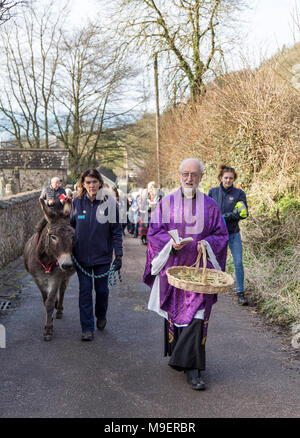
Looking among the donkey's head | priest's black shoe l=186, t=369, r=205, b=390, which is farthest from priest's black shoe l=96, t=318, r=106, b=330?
priest's black shoe l=186, t=369, r=205, b=390

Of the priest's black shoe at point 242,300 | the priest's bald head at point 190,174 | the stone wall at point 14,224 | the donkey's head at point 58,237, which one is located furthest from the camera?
the stone wall at point 14,224

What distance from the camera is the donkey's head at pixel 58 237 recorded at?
5359mm

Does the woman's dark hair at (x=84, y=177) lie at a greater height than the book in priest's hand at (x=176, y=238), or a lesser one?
greater

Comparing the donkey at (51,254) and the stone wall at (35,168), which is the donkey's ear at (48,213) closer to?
the donkey at (51,254)

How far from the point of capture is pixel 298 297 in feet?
21.5

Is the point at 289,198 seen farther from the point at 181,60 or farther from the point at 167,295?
the point at 181,60

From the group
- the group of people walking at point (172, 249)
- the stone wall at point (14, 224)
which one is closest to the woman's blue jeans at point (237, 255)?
the group of people walking at point (172, 249)

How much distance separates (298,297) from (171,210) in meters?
2.91

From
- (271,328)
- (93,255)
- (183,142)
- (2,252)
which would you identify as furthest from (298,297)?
(183,142)

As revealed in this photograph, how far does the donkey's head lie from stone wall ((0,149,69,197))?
A: 2036cm

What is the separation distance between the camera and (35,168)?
26.1 m

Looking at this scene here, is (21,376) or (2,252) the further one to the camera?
(2,252)

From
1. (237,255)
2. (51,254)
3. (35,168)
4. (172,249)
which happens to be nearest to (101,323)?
(51,254)

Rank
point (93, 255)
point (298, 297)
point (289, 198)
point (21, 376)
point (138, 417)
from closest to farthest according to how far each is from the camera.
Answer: point (138, 417), point (21, 376), point (93, 255), point (298, 297), point (289, 198)
